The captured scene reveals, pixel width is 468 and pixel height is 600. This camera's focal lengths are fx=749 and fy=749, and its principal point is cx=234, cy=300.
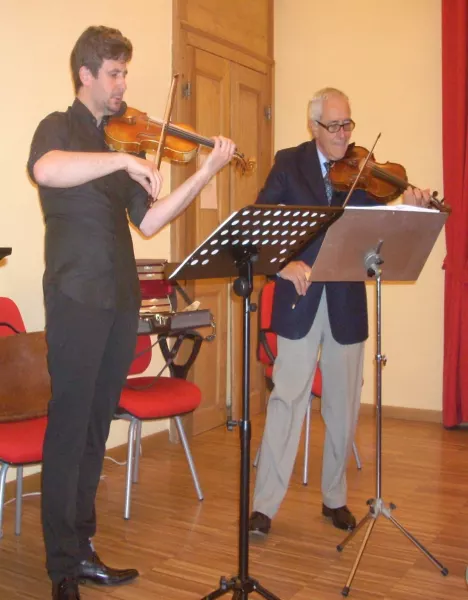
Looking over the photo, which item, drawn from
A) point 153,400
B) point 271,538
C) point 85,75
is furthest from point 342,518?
point 85,75

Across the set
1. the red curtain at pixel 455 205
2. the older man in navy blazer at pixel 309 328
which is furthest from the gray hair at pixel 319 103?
the red curtain at pixel 455 205

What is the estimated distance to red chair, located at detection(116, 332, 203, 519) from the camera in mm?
2953

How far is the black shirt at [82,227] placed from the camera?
6.73ft

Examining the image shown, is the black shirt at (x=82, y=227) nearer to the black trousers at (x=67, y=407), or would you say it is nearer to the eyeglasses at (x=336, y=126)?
the black trousers at (x=67, y=407)

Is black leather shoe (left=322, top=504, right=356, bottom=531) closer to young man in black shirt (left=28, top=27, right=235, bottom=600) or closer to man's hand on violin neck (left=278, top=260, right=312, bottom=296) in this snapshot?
man's hand on violin neck (left=278, top=260, right=312, bottom=296)

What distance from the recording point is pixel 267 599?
199 centimetres

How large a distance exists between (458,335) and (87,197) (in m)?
3.02

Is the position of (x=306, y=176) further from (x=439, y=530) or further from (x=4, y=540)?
(x=4, y=540)

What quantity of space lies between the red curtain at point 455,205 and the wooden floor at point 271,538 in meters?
0.68

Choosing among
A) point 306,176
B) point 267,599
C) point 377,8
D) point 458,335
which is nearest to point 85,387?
point 267,599

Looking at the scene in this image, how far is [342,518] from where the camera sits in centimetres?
283

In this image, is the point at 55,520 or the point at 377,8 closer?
the point at 55,520

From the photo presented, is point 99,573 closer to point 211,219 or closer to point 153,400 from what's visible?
point 153,400

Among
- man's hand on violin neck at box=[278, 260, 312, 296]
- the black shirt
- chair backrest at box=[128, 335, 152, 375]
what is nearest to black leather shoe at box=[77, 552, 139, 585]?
the black shirt
